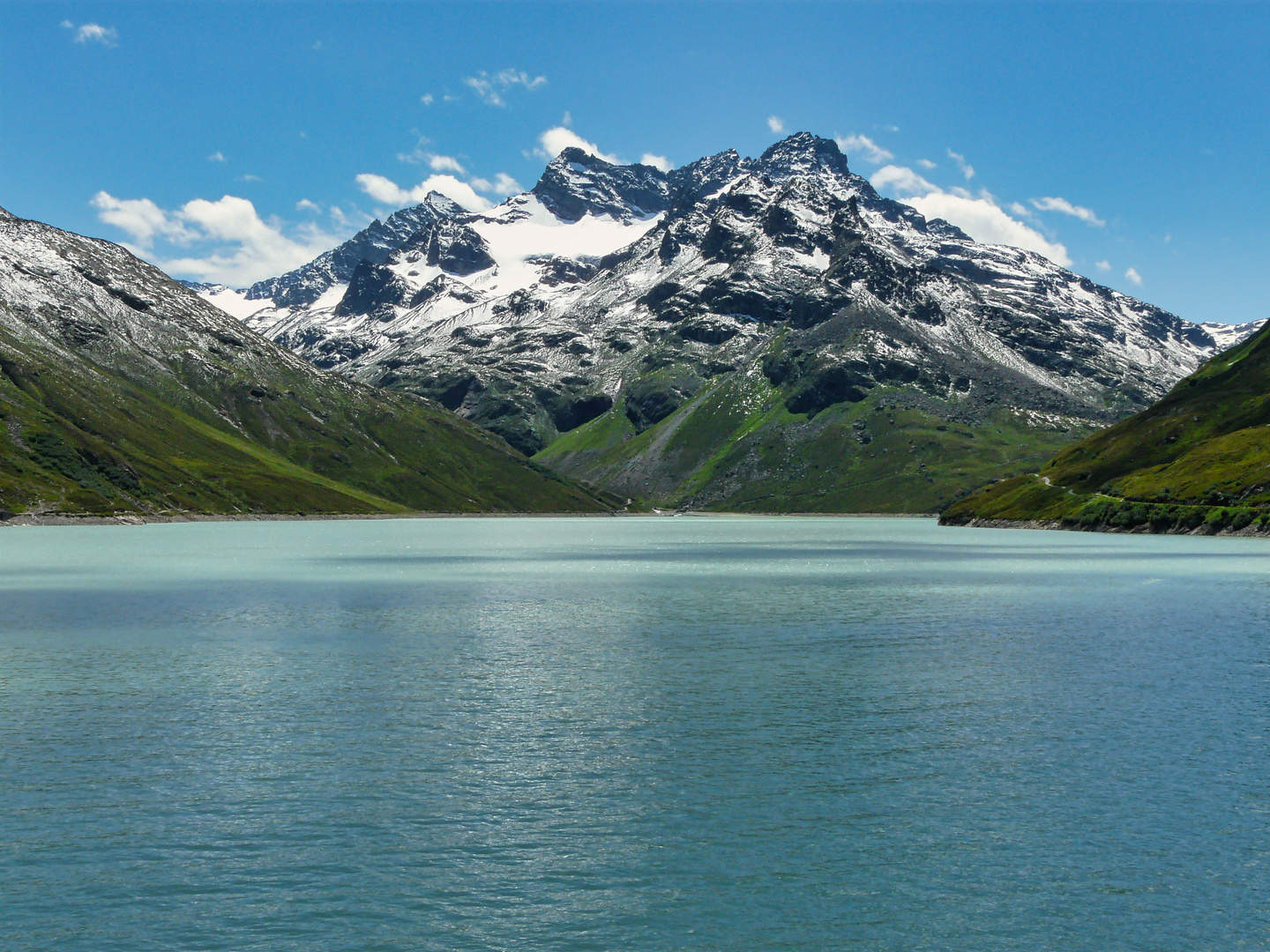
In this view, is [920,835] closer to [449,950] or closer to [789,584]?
[449,950]

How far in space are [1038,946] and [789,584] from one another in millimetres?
99512

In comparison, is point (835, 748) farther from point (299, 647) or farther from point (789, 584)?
point (789, 584)

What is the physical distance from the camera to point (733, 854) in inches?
1192

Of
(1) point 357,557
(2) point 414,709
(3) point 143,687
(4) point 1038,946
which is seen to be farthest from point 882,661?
(1) point 357,557

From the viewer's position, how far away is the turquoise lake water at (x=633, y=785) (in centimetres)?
2594

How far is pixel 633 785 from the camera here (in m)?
36.9

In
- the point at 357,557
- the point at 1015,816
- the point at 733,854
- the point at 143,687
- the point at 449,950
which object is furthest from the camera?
the point at 357,557

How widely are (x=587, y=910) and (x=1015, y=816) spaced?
1587cm

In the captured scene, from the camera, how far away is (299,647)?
7062 centimetres

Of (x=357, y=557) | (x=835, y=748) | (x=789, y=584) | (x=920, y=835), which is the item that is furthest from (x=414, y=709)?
(x=357, y=557)

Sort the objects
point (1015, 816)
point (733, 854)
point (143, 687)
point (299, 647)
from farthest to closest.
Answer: point (299, 647) < point (143, 687) < point (1015, 816) < point (733, 854)

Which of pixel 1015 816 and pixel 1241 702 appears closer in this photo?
pixel 1015 816

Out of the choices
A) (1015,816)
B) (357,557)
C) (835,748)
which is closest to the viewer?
(1015,816)

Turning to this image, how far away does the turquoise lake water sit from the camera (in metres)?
25.9
